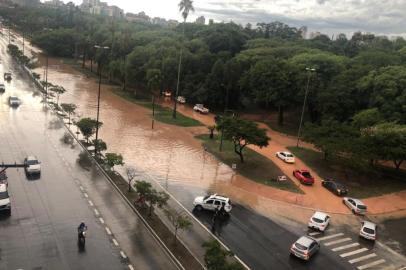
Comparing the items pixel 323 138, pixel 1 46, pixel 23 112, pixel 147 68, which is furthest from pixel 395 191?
pixel 1 46

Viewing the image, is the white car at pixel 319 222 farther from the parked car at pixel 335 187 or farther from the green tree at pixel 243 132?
the green tree at pixel 243 132

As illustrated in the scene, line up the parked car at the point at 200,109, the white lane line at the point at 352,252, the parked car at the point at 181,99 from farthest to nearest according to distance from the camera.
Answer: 1. the parked car at the point at 181,99
2. the parked car at the point at 200,109
3. the white lane line at the point at 352,252

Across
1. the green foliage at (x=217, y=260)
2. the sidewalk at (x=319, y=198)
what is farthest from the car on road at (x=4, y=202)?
the sidewalk at (x=319, y=198)

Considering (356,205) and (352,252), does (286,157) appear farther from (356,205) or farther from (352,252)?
(352,252)

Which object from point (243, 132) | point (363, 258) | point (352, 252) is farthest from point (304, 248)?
point (243, 132)

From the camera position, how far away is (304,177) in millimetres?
46281

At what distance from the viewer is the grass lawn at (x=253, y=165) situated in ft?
149

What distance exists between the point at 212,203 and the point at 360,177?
23513mm

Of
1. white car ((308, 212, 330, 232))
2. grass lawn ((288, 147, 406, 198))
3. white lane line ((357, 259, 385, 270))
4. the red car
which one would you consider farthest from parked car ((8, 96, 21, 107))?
white lane line ((357, 259, 385, 270))

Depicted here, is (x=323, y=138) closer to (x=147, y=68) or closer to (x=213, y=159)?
(x=213, y=159)

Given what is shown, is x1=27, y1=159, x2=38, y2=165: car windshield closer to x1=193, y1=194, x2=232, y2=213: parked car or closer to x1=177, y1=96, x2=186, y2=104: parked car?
x1=193, y1=194, x2=232, y2=213: parked car

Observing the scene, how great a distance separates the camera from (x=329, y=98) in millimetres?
66125

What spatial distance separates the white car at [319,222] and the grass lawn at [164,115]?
117ft

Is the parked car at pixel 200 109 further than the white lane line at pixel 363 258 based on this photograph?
Yes
